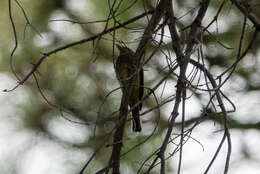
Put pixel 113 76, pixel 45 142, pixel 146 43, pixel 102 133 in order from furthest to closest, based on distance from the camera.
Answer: pixel 45 142, pixel 113 76, pixel 102 133, pixel 146 43

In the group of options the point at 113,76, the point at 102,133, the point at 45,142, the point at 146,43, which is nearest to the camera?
the point at 146,43

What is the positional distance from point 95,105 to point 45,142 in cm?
42

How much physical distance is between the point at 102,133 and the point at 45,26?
73cm

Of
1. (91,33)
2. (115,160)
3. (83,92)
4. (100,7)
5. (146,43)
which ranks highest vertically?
(100,7)

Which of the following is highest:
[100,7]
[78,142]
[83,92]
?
[100,7]

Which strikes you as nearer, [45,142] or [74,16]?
[74,16]

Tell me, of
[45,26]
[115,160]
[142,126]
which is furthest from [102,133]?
[115,160]

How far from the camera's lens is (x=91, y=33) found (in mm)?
2990

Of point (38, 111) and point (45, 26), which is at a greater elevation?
point (45, 26)

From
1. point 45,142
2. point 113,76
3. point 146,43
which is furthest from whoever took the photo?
point 45,142

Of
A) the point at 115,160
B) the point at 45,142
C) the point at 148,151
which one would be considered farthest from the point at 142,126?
the point at 115,160

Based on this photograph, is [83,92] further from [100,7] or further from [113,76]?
[100,7]

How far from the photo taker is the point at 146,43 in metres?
1.85

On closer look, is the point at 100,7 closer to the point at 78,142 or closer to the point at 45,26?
the point at 45,26
